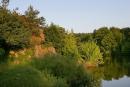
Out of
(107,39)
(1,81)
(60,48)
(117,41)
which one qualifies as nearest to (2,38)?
(1,81)

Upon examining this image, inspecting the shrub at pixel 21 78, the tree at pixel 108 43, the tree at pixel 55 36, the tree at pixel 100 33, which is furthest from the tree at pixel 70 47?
the tree at pixel 100 33

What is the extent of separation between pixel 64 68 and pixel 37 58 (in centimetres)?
208

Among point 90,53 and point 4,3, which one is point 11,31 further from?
point 90,53

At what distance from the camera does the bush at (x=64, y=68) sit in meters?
25.9

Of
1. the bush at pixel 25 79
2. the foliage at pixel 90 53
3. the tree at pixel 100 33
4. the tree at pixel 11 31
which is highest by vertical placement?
the tree at pixel 100 33

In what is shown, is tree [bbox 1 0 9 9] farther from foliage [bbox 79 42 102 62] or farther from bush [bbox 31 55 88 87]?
foliage [bbox 79 42 102 62]

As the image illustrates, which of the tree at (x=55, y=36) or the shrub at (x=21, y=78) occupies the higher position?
the tree at (x=55, y=36)

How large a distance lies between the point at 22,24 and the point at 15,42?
3.99 meters

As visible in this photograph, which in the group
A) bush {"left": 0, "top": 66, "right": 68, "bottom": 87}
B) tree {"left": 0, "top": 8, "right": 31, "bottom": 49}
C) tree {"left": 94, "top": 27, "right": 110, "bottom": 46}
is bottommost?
bush {"left": 0, "top": 66, "right": 68, "bottom": 87}

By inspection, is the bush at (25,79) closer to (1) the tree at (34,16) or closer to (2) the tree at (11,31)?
(2) the tree at (11,31)

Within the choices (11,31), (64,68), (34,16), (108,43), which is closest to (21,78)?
(64,68)

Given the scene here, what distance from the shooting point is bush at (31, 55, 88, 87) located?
84.9ft

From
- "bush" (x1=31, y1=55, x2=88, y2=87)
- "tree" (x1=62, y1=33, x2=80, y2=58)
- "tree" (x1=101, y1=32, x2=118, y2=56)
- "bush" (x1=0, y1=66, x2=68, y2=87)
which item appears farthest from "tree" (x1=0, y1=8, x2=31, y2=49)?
"tree" (x1=101, y1=32, x2=118, y2=56)

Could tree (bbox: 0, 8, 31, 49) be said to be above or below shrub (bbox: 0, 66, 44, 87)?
above
